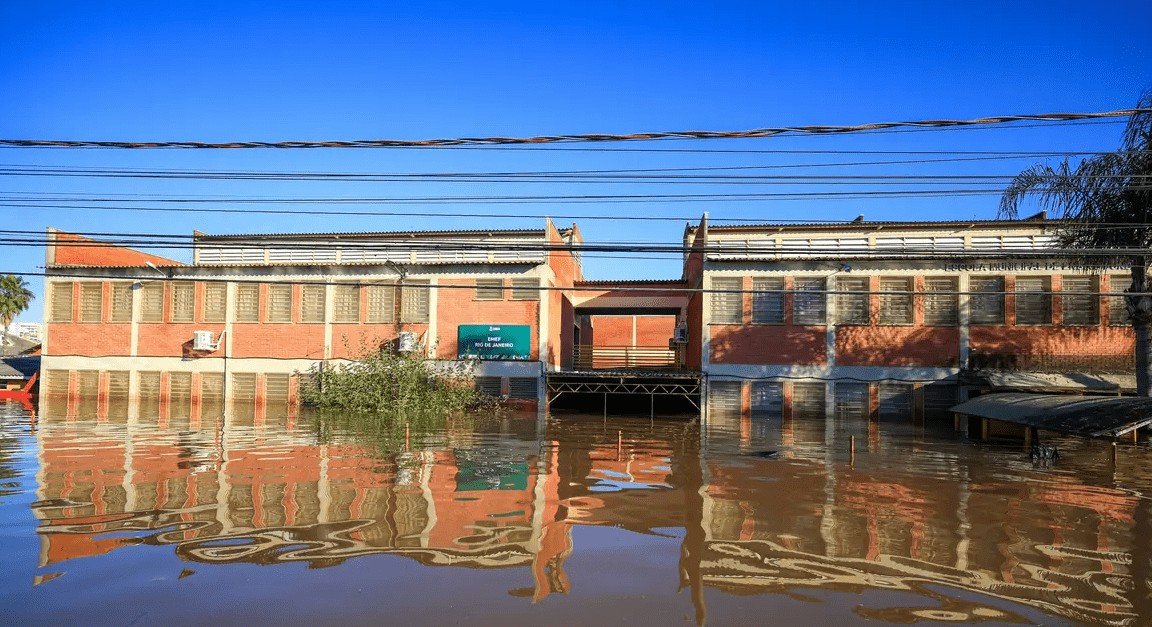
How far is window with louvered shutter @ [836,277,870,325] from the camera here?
26.2 m

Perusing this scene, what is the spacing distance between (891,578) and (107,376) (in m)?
33.1

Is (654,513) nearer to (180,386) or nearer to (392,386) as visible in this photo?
(392,386)

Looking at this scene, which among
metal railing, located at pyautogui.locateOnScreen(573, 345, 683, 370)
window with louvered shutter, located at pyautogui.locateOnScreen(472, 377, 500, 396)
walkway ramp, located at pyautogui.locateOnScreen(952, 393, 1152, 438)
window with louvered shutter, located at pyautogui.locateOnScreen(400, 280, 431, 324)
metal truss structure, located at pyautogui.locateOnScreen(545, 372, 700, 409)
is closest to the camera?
walkway ramp, located at pyautogui.locateOnScreen(952, 393, 1152, 438)

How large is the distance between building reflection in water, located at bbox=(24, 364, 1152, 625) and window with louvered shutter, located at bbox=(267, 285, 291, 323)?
11510 millimetres

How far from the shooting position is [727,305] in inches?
1068

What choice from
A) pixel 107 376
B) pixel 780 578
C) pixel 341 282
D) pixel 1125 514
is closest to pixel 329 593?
pixel 780 578

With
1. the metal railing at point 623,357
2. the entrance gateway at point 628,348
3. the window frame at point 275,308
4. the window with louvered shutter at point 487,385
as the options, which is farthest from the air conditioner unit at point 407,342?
the metal railing at point 623,357

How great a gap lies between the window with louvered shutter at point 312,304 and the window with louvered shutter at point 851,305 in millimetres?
20870

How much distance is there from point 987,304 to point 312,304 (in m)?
26.7

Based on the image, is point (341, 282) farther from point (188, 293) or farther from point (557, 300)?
point (557, 300)

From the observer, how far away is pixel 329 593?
662 cm

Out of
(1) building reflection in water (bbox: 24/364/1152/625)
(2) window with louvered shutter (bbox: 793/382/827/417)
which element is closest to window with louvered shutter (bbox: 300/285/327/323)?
(1) building reflection in water (bbox: 24/364/1152/625)

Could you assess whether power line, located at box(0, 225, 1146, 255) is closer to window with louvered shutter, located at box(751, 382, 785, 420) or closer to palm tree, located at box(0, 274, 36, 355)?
window with louvered shutter, located at box(751, 382, 785, 420)

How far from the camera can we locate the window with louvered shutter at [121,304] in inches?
1187
